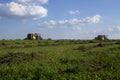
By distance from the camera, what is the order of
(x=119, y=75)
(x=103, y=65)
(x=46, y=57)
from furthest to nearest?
(x=46, y=57) → (x=103, y=65) → (x=119, y=75)

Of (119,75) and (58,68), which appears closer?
(119,75)

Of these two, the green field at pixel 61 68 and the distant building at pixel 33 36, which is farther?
the distant building at pixel 33 36

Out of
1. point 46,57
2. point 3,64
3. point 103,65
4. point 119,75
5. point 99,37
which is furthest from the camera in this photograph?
point 99,37

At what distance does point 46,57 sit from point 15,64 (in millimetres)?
2856

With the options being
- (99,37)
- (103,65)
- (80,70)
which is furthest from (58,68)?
(99,37)

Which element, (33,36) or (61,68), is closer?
(61,68)

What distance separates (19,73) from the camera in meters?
15.7

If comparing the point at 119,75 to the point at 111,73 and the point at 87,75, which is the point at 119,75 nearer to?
the point at 111,73

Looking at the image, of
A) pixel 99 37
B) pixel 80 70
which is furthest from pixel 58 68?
pixel 99 37

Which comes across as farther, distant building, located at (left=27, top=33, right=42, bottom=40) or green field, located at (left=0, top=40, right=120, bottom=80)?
distant building, located at (left=27, top=33, right=42, bottom=40)

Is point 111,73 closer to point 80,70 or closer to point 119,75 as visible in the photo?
point 119,75

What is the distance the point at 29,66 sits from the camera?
1698 cm

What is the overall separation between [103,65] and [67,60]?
8.19ft

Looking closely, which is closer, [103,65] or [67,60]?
[103,65]
